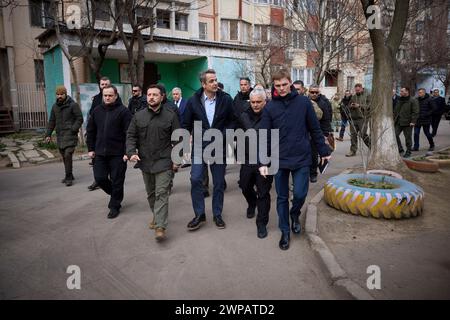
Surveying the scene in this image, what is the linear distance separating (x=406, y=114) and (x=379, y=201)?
6991mm

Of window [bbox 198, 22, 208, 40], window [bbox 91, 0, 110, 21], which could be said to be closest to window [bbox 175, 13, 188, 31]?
window [bbox 198, 22, 208, 40]

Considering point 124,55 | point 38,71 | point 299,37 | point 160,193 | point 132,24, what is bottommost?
point 160,193

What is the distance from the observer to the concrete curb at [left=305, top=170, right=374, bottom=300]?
127 inches

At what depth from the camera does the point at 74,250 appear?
434 cm

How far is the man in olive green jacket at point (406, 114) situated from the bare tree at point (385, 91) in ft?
11.3

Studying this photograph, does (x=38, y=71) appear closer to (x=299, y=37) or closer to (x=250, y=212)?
(x=299, y=37)

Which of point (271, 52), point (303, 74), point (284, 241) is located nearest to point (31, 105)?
point (271, 52)

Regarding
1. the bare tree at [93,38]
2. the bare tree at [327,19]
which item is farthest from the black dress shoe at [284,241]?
the bare tree at [327,19]

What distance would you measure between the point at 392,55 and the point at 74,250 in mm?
7003

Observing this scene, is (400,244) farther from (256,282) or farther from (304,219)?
(256,282)

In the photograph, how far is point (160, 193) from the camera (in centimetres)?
468

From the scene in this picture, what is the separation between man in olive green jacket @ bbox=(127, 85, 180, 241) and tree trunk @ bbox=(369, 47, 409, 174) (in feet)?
15.6

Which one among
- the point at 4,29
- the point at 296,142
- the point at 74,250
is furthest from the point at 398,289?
the point at 4,29

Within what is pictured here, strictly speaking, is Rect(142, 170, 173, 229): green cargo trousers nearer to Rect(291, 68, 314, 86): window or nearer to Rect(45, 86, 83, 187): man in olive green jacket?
Rect(45, 86, 83, 187): man in olive green jacket
